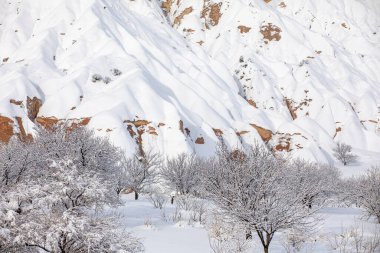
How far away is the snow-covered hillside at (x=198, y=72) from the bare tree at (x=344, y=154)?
12.0 feet

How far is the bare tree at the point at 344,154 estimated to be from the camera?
87562 millimetres

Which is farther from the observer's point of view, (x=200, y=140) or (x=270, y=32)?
(x=270, y=32)

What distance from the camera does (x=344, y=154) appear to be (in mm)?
87625

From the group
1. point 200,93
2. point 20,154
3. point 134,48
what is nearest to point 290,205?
point 20,154

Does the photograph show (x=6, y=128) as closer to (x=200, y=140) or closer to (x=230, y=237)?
(x=200, y=140)

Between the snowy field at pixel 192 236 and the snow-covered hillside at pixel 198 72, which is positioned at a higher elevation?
Answer: the snow-covered hillside at pixel 198 72

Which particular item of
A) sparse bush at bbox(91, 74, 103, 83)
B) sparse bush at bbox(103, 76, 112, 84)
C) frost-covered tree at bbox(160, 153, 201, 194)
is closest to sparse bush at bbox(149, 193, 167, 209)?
frost-covered tree at bbox(160, 153, 201, 194)

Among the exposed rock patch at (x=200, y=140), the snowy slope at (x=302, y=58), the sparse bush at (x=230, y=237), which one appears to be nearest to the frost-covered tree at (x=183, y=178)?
the sparse bush at (x=230, y=237)

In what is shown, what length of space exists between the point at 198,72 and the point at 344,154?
1750 inches

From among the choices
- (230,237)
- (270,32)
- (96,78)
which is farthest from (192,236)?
(270,32)

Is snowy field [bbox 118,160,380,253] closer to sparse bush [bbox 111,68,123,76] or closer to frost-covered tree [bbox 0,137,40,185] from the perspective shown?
frost-covered tree [bbox 0,137,40,185]

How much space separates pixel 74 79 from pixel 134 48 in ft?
80.2

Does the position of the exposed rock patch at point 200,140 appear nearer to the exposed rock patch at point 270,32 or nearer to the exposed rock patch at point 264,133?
the exposed rock patch at point 264,133

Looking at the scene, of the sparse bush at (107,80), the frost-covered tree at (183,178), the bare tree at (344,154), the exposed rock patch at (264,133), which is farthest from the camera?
the exposed rock patch at (264,133)
